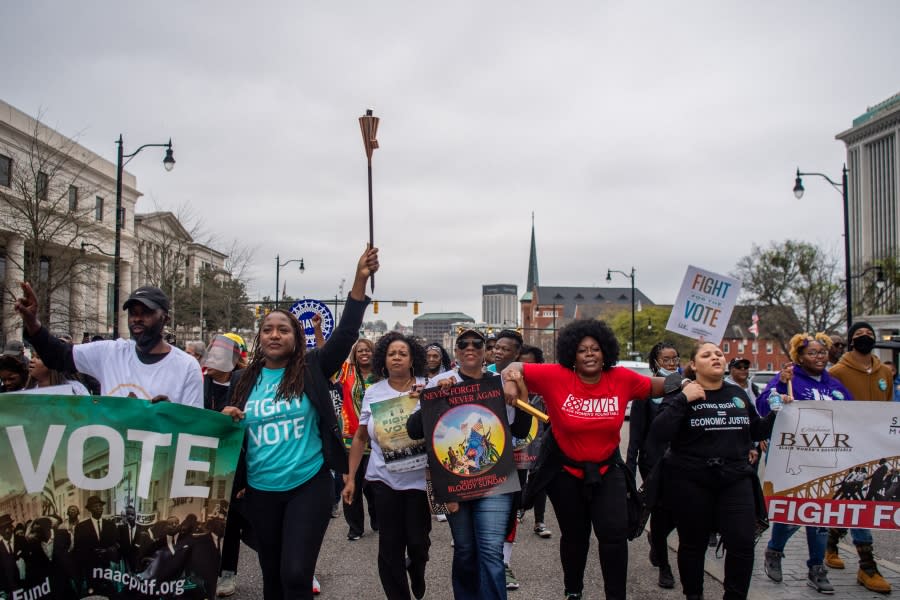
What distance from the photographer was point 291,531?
3957 mm

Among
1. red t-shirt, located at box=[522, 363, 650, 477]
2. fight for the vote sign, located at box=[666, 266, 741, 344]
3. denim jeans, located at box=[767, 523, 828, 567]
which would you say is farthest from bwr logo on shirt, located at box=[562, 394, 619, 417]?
denim jeans, located at box=[767, 523, 828, 567]

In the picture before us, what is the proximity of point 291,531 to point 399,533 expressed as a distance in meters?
1.08

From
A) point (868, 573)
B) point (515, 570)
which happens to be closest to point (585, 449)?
point (515, 570)

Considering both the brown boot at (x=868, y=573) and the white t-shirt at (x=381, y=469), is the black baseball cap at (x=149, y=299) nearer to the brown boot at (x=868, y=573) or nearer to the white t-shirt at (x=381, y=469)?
the white t-shirt at (x=381, y=469)

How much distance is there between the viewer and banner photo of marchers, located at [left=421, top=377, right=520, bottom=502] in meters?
4.66

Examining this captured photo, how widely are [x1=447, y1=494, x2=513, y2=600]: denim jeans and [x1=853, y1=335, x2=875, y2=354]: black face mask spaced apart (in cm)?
382

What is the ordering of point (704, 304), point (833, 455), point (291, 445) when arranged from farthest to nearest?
1. point (704, 304)
2. point (833, 455)
3. point (291, 445)

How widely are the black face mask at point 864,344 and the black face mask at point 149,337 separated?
5.83 meters

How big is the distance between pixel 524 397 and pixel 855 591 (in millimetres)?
3167

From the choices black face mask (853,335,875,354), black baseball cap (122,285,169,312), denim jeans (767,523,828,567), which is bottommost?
denim jeans (767,523,828,567)

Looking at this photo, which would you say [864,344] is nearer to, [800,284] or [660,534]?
[660,534]

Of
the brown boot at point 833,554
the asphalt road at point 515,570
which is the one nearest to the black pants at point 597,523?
the asphalt road at point 515,570

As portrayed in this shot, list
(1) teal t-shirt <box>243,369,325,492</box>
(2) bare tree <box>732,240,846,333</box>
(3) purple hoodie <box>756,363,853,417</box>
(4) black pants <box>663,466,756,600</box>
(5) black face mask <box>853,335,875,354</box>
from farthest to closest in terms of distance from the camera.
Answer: (2) bare tree <box>732,240,846,333</box> < (5) black face mask <box>853,335,875,354</box> < (3) purple hoodie <box>756,363,853,417</box> < (4) black pants <box>663,466,756,600</box> < (1) teal t-shirt <box>243,369,325,492</box>

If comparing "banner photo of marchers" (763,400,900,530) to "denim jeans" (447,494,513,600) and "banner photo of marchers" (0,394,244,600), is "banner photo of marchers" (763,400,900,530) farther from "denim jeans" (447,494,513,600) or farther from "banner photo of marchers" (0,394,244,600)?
"banner photo of marchers" (0,394,244,600)
